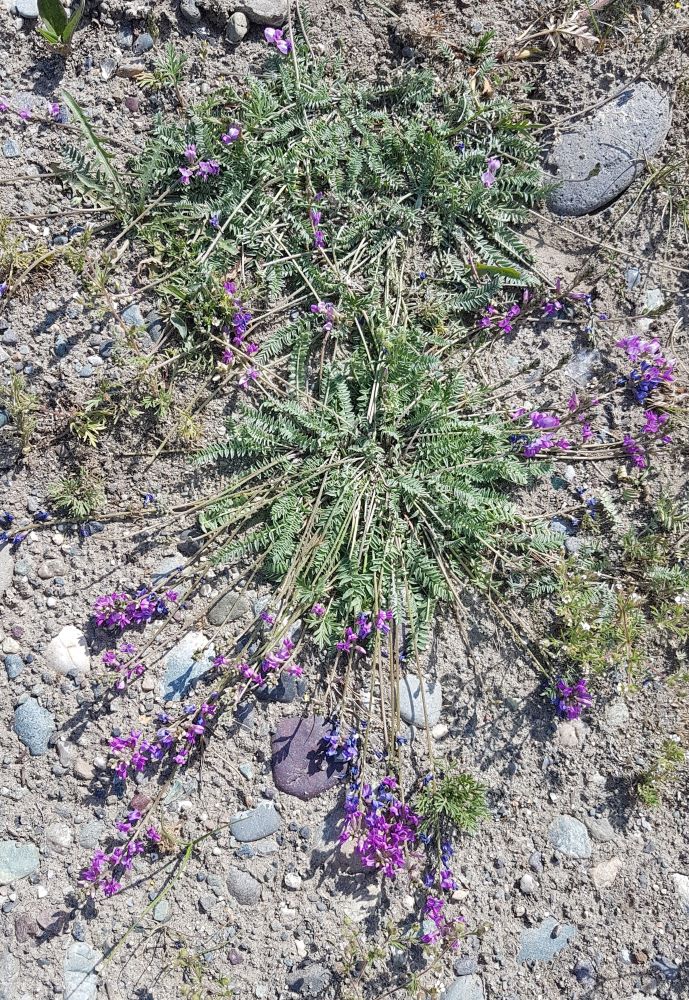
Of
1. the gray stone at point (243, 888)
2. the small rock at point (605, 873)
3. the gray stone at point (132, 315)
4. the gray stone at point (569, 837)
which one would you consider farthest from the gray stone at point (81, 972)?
the gray stone at point (132, 315)

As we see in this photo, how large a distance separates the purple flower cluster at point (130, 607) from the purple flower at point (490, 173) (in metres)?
2.40

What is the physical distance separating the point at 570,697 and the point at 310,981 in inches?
65.3

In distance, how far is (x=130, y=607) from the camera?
3.05 m

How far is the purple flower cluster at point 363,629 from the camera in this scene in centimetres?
295

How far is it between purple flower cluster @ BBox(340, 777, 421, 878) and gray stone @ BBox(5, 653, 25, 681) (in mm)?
1564

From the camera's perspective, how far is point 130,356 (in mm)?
3189

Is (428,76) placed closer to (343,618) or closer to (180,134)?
(180,134)

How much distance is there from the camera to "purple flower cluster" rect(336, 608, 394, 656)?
2947mm

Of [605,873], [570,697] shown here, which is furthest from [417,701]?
[605,873]

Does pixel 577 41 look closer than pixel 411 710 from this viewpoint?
No

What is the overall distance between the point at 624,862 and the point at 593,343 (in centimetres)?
244

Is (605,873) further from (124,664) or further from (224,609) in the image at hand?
(124,664)

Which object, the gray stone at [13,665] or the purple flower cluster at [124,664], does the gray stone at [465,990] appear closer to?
the purple flower cluster at [124,664]

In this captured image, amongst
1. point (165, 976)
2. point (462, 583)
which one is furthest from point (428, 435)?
point (165, 976)
